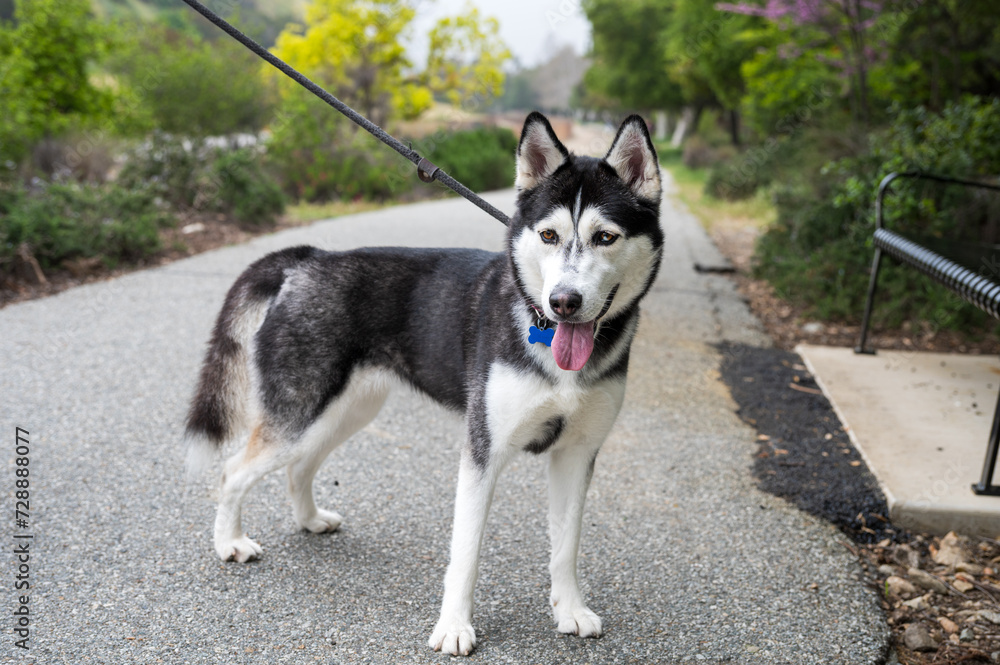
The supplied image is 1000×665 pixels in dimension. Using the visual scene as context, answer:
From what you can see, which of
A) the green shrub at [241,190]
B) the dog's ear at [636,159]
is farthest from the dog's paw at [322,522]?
the green shrub at [241,190]

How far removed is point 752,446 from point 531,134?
280cm

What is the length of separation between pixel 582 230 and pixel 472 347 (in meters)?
0.67

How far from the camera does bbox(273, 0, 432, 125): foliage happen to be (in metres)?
19.2

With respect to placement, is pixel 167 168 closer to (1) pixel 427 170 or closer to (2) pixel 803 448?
(1) pixel 427 170

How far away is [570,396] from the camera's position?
8.07ft

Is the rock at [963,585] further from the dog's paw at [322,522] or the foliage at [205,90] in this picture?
the foliage at [205,90]

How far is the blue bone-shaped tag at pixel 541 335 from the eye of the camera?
8.02 ft

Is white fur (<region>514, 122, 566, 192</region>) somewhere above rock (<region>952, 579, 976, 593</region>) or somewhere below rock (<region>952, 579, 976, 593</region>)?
above

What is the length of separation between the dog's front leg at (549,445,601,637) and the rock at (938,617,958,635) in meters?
1.39

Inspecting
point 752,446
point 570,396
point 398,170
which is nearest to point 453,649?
point 570,396

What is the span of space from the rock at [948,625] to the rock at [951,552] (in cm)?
44

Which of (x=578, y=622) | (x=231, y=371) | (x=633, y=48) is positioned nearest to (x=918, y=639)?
(x=578, y=622)

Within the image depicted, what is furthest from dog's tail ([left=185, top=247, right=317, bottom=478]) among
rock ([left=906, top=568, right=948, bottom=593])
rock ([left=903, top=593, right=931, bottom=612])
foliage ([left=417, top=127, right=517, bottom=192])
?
foliage ([left=417, top=127, right=517, bottom=192])

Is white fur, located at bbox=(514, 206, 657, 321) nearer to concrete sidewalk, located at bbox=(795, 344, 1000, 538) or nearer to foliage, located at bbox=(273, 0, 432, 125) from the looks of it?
concrete sidewalk, located at bbox=(795, 344, 1000, 538)
